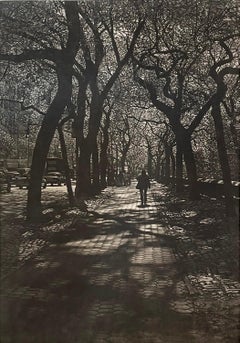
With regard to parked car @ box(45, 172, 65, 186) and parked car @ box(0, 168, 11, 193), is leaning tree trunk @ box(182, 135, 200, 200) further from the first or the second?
parked car @ box(45, 172, 65, 186)

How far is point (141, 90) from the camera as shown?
29188 mm

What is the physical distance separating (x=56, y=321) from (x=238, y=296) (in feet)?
8.56

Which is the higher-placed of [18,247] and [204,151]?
[204,151]

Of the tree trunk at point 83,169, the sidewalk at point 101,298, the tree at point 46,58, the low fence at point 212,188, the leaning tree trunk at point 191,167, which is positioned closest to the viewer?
the sidewalk at point 101,298

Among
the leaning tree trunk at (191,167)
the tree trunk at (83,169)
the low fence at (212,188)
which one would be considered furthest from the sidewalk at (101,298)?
the tree trunk at (83,169)

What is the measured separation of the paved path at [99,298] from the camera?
546 cm

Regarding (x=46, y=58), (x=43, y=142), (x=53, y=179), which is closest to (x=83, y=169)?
(x=43, y=142)

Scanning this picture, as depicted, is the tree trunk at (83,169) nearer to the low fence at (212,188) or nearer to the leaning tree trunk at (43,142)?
the low fence at (212,188)

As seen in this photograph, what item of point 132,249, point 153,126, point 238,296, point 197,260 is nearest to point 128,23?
point 132,249

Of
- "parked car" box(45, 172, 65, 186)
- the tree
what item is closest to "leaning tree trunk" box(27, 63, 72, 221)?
the tree

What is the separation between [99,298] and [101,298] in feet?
0.09

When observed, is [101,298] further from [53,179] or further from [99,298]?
[53,179]

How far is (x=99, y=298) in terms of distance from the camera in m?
6.96

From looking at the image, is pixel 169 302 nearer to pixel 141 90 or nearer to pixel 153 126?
pixel 141 90
